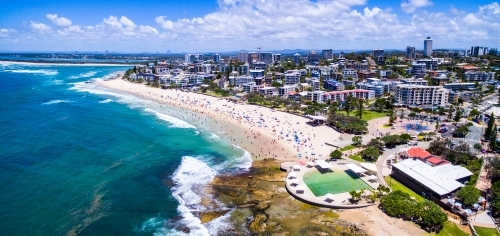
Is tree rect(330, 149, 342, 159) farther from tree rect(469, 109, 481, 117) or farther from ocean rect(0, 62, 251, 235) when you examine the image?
Answer: tree rect(469, 109, 481, 117)

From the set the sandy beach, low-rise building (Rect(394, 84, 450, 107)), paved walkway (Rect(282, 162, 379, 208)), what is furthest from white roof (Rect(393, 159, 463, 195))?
low-rise building (Rect(394, 84, 450, 107))

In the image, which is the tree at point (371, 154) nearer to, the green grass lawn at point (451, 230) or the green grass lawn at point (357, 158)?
the green grass lawn at point (357, 158)

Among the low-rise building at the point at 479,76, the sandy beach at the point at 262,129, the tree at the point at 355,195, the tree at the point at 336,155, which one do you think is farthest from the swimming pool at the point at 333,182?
the low-rise building at the point at 479,76

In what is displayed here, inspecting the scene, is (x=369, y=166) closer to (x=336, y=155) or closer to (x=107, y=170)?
(x=336, y=155)

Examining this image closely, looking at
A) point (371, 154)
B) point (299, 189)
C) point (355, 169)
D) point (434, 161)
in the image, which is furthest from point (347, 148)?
point (299, 189)

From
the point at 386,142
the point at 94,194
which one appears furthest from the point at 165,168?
the point at 386,142
